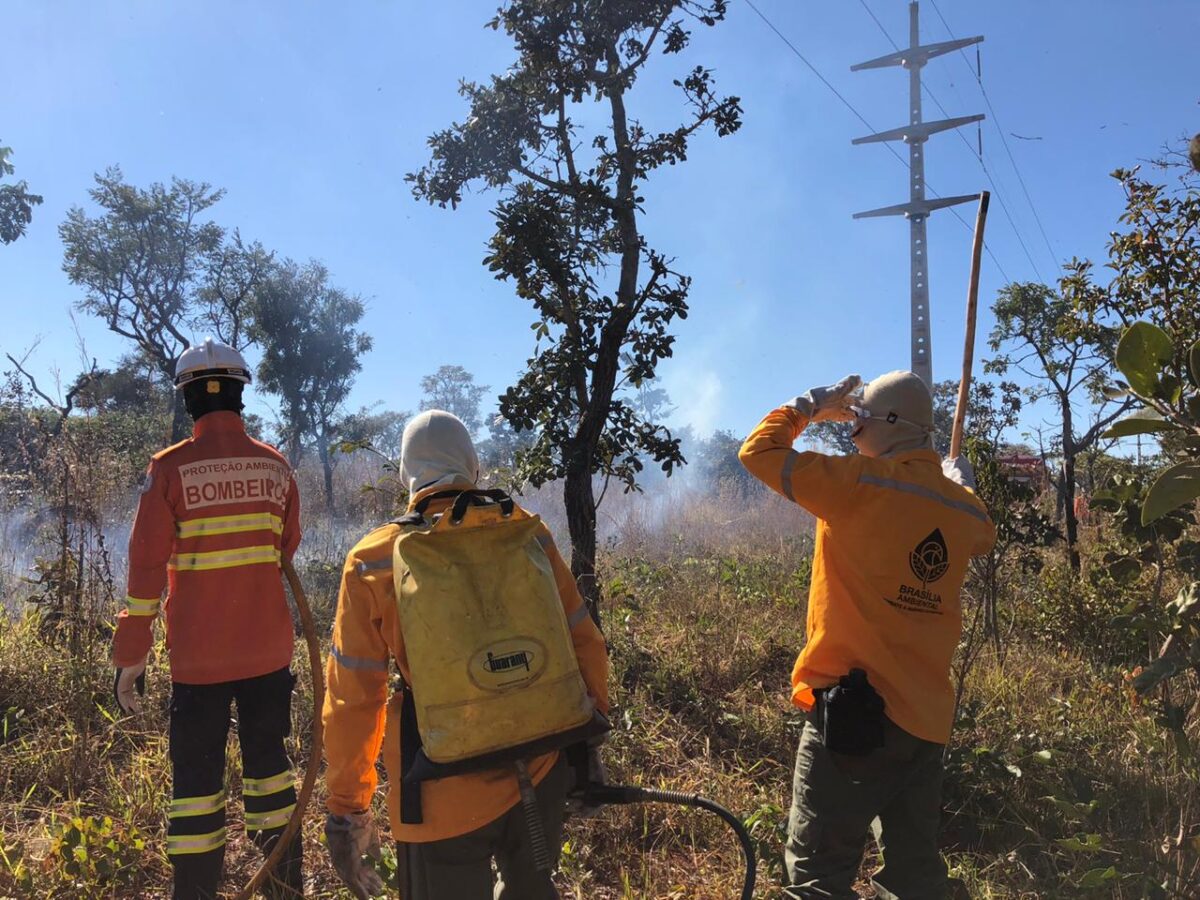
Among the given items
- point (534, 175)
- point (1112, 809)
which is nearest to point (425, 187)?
point (534, 175)

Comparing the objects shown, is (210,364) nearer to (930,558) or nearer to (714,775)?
(930,558)

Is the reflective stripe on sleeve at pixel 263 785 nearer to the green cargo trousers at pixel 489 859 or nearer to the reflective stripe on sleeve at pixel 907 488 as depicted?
A: the green cargo trousers at pixel 489 859

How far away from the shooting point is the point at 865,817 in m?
2.16

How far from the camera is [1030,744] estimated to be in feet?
11.5

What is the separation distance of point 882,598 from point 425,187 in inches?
165

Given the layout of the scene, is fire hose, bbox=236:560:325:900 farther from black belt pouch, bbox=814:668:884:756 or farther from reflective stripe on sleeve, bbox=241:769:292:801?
black belt pouch, bbox=814:668:884:756

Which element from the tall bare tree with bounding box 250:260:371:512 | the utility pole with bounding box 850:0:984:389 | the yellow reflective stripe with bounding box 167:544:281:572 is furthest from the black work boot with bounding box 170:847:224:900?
the tall bare tree with bounding box 250:260:371:512

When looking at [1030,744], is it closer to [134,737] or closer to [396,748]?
[396,748]

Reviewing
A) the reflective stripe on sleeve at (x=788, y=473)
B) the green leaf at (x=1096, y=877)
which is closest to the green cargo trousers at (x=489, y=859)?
the reflective stripe on sleeve at (x=788, y=473)

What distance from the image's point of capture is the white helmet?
2.86 meters

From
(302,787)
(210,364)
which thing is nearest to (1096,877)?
(302,787)

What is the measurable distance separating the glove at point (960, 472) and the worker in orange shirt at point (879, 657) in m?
0.34

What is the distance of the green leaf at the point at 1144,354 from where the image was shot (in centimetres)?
185

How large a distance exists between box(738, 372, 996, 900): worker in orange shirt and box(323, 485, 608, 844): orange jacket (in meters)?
0.92
